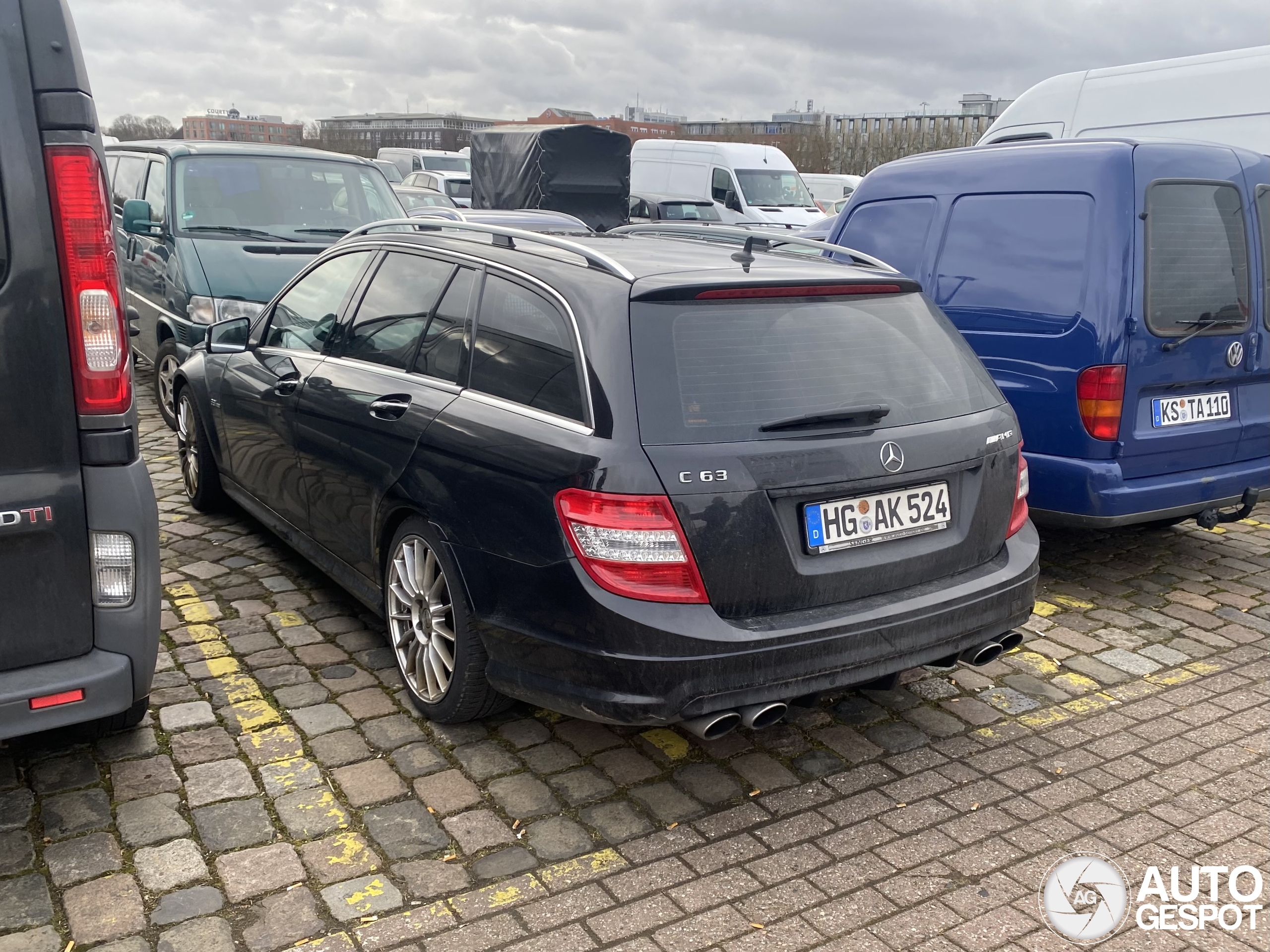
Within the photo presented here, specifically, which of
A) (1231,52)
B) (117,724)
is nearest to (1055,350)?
(117,724)

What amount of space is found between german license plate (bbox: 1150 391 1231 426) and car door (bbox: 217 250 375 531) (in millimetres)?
3589

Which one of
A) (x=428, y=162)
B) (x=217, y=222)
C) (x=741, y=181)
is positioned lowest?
(x=217, y=222)

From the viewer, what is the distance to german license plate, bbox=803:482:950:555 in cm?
323

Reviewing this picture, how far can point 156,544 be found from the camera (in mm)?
3191

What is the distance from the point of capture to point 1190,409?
523 centimetres

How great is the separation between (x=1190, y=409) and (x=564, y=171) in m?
14.2

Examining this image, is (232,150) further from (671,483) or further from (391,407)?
(671,483)

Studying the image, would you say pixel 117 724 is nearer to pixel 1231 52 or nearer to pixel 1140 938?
pixel 1140 938

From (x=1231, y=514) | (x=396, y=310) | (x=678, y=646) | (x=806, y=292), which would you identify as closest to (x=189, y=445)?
(x=396, y=310)

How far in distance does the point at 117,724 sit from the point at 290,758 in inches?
23.1

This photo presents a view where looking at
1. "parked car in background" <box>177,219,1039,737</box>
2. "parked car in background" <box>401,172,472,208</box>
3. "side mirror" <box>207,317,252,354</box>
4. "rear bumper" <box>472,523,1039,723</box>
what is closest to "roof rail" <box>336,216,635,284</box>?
"parked car in background" <box>177,219,1039,737</box>

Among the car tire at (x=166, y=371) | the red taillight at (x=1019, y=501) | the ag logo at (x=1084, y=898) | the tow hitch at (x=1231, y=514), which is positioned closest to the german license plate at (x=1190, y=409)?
the tow hitch at (x=1231, y=514)

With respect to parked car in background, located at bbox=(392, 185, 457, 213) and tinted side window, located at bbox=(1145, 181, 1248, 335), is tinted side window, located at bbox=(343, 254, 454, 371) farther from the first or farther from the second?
parked car in background, located at bbox=(392, 185, 457, 213)

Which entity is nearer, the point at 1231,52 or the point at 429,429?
the point at 429,429
